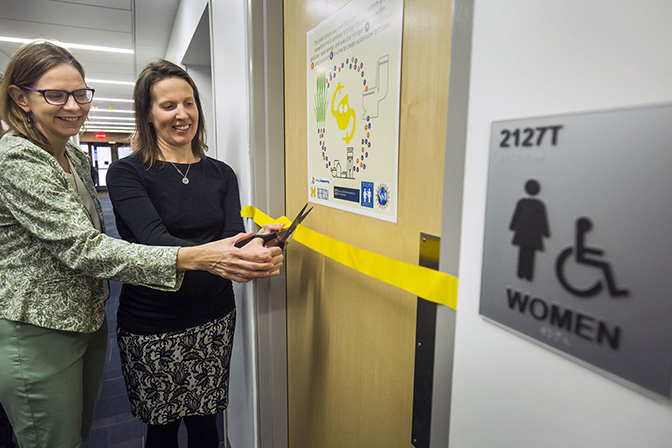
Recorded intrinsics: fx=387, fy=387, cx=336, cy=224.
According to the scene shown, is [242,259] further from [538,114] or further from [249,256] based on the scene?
[538,114]

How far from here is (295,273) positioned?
1.31 meters

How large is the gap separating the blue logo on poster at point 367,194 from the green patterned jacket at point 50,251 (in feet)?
1.69

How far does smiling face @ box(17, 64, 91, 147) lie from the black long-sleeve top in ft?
0.51

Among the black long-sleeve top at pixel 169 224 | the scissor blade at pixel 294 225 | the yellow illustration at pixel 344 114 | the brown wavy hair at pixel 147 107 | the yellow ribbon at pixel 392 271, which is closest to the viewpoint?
the yellow ribbon at pixel 392 271

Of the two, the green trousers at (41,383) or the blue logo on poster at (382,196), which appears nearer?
the blue logo on poster at (382,196)

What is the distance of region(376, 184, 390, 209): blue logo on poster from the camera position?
78 centimetres

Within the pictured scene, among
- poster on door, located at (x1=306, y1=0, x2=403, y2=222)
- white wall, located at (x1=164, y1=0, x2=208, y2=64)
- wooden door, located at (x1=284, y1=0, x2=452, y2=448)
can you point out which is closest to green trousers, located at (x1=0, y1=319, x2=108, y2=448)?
→ wooden door, located at (x1=284, y1=0, x2=452, y2=448)

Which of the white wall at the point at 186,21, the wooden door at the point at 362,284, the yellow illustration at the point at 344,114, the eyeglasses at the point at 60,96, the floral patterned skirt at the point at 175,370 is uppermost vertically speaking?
the white wall at the point at 186,21

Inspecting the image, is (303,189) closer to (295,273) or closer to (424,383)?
(295,273)

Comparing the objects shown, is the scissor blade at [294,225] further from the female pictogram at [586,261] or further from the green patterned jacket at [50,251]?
the female pictogram at [586,261]

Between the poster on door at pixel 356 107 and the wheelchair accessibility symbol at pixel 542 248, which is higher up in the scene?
the poster on door at pixel 356 107

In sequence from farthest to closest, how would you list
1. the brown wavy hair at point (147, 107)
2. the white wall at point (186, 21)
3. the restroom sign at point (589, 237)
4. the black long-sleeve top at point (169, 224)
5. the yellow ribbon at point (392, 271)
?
the white wall at point (186, 21)
the brown wavy hair at point (147, 107)
the black long-sleeve top at point (169, 224)
the yellow ribbon at point (392, 271)
the restroom sign at point (589, 237)

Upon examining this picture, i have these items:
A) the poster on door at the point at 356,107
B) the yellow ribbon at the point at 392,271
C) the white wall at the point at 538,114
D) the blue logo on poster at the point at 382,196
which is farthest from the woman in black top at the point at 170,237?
the white wall at the point at 538,114

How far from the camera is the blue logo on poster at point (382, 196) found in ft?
2.57
